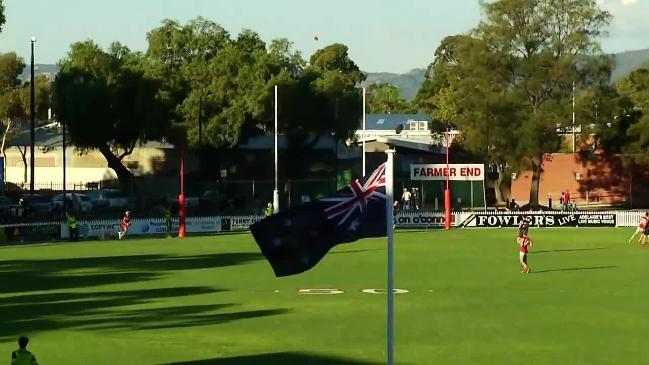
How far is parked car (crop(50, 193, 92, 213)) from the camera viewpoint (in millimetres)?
73312

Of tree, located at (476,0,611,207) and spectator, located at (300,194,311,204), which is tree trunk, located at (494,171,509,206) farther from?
spectator, located at (300,194,311,204)

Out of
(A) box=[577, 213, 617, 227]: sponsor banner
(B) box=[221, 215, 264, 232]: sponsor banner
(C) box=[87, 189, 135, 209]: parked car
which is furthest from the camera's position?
(C) box=[87, 189, 135, 209]: parked car

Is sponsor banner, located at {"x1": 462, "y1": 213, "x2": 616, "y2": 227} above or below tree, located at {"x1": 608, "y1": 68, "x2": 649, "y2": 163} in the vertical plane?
below

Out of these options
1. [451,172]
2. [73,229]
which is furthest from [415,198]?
[73,229]

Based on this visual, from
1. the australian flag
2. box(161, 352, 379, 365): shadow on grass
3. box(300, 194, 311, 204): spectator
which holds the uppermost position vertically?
box(300, 194, 311, 204): spectator

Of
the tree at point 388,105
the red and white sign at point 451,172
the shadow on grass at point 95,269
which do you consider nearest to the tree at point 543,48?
the red and white sign at point 451,172

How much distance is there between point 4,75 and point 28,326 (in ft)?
292

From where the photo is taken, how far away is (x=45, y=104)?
399ft

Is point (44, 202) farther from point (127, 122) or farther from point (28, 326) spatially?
point (28, 326)

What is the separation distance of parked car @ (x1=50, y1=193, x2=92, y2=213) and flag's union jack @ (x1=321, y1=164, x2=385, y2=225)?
204ft

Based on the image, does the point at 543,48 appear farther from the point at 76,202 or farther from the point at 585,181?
the point at 76,202

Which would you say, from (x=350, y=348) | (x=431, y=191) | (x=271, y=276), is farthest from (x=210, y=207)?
(x=350, y=348)

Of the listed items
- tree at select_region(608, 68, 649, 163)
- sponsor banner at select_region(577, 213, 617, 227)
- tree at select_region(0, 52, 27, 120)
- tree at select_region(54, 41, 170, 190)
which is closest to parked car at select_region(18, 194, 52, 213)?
tree at select_region(54, 41, 170, 190)

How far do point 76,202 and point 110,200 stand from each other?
284 cm
